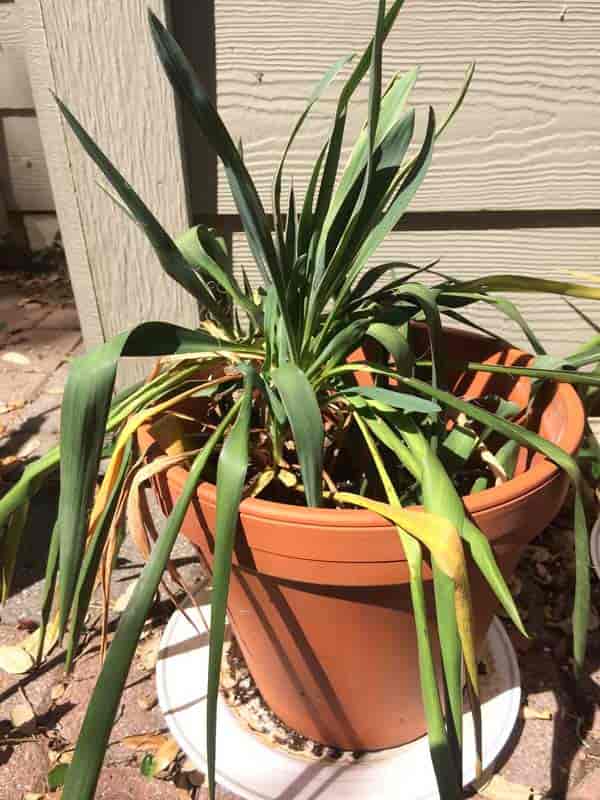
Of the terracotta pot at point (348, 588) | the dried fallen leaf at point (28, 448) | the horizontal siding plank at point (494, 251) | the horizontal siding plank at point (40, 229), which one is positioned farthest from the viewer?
the horizontal siding plank at point (40, 229)

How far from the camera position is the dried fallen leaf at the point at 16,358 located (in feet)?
6.45

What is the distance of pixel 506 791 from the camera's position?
2.79ft

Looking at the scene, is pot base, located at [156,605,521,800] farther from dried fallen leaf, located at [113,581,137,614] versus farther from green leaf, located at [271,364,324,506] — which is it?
green leaf, located at [271,364,324,506]

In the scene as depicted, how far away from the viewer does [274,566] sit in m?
0.64

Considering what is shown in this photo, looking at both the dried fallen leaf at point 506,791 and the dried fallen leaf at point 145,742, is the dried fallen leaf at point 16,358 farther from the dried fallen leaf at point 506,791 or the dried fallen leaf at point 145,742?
the dried fallen leaf at point 506,791

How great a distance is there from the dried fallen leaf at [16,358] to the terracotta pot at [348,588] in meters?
1.41

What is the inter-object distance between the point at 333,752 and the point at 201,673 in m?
0.23

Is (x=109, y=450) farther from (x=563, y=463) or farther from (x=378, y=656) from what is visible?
(x=563, y=463)

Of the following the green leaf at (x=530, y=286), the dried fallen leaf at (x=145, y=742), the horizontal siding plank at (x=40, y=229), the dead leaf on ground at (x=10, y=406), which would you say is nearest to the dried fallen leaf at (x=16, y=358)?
the dead leaf on ground at (x=10, y=406)

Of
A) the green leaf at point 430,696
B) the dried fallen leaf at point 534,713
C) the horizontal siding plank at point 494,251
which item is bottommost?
the dried fallen leaf at point 534,713

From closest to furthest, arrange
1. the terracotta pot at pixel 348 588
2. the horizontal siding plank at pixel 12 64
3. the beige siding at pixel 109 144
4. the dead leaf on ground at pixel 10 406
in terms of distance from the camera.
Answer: the terracotta pot at pixel 348 588
the beige siding at pixel 109 144
the dead leaf on ground at pixel 10 406
the horizontal siding plank at pixel 12 64

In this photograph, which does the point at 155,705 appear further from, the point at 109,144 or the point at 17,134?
the point at 17,134

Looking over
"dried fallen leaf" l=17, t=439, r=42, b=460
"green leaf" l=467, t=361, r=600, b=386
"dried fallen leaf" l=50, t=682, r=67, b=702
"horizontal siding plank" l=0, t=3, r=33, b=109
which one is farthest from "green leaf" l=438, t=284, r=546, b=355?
"horizontal siding plank" l=0, t=3, r=33, b=109

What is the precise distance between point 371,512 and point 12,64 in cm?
229
